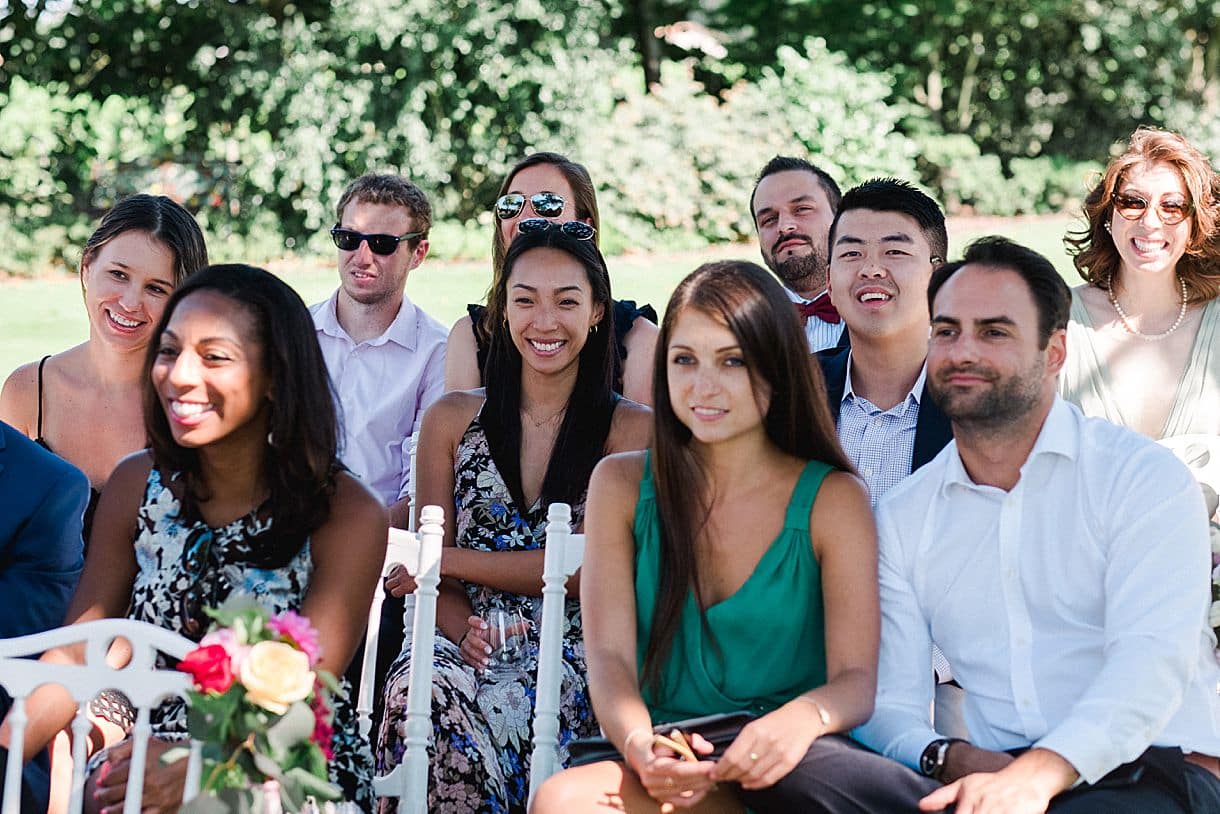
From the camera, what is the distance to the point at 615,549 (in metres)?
3.28

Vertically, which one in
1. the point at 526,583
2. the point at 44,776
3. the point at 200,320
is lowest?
the point at 44,776

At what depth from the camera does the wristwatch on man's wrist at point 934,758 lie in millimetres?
3059

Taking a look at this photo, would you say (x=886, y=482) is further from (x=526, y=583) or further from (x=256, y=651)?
(x=256, y=651)

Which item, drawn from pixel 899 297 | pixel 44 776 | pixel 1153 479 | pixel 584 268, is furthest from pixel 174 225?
pixel 1153 479

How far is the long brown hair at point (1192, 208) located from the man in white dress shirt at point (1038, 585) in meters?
1.76

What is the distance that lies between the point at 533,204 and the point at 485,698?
6.61 feet

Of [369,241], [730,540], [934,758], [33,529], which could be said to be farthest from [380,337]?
[934,758]

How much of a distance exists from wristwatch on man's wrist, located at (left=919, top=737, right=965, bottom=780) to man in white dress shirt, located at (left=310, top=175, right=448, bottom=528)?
2563 mm

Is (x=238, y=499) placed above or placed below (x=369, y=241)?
below

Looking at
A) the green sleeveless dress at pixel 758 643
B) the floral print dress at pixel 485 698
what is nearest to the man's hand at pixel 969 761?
the green sleeveless dress at pixel 758 643

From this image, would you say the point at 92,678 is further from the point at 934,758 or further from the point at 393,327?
the point at 393,327

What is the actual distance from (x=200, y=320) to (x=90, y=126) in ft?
48.8

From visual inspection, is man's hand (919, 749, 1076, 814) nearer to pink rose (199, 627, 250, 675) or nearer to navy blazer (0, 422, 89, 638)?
pink rose (199, 627, 250, 675)

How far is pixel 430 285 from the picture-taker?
44.3 ft
